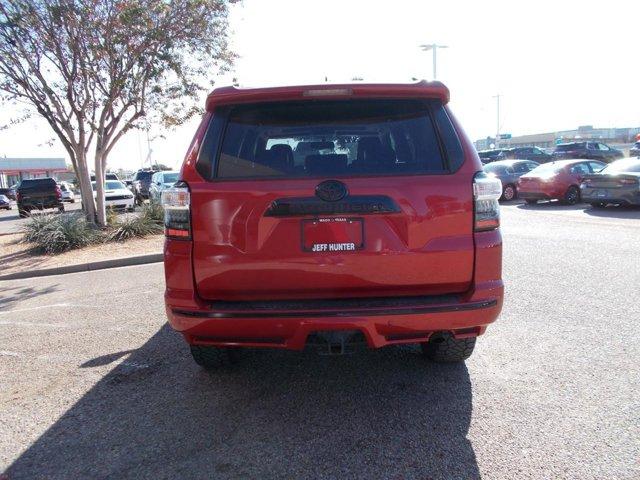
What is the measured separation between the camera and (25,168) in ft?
238

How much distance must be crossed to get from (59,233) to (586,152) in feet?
97.0

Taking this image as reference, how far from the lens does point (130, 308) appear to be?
19.3ft

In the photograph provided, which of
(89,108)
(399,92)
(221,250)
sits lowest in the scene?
(221,250)

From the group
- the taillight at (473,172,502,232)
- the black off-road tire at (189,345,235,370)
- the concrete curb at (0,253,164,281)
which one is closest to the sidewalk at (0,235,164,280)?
the concrete curb at (0,253,164,281)

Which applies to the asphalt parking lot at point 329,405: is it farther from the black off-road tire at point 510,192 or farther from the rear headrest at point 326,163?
the black off-road tire at point 510,192

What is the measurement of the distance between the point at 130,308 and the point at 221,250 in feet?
11.5

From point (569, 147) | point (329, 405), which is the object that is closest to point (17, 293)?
point (329, 405)

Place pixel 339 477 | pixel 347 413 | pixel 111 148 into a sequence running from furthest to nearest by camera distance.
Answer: pixel 111 148
pixel 347 413
pixel 339 477

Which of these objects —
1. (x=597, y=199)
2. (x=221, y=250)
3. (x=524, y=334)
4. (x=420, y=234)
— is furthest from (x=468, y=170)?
(x=597, y=199)

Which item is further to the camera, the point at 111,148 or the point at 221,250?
the point at 111,148

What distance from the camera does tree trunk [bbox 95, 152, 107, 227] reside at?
11.8 metres

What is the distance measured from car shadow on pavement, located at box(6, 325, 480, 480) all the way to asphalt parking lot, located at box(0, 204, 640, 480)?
0.03 feet

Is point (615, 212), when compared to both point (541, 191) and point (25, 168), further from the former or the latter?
point (25, 168)

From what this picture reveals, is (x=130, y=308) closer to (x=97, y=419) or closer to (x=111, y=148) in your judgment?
(x=97, y=419)
